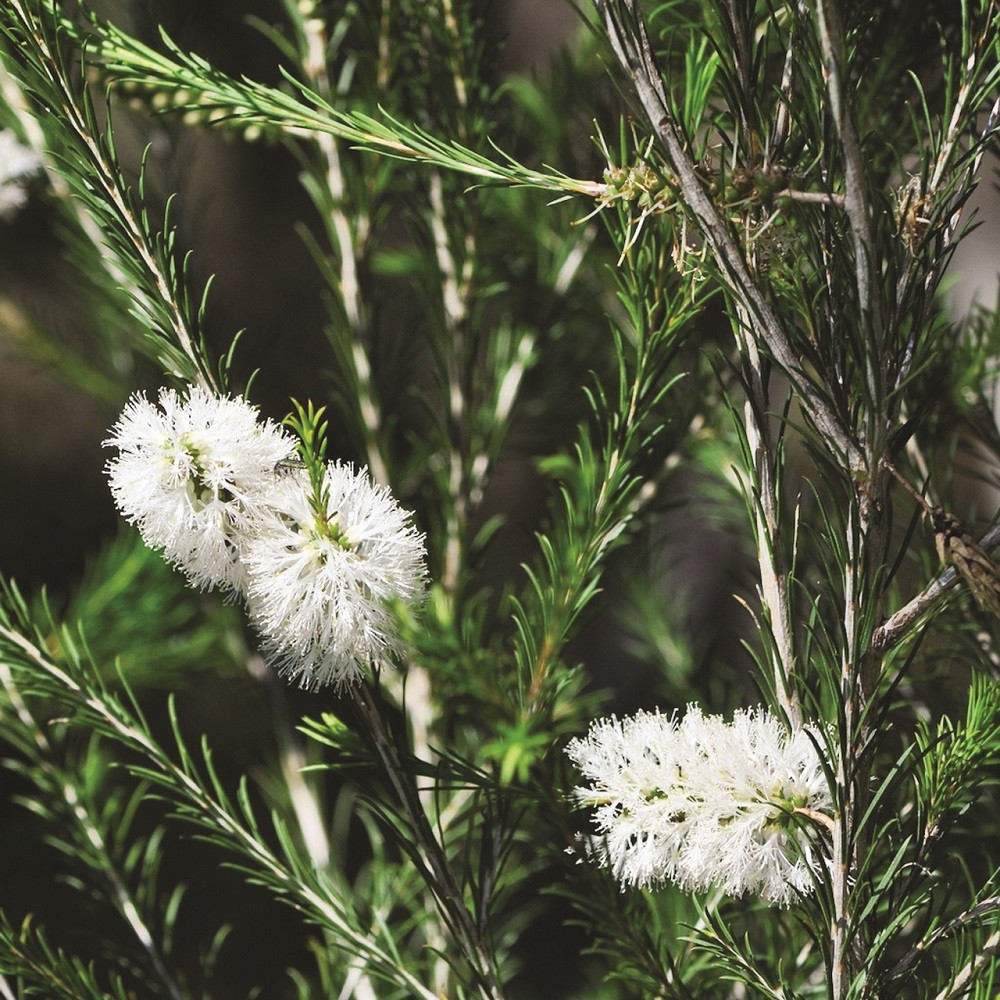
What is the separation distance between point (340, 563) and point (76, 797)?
0.89 feet

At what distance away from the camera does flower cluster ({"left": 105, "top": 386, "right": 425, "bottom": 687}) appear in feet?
0.81

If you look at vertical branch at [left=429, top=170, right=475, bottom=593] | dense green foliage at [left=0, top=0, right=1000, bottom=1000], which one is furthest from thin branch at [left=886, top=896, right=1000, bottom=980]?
vertical branch at [left=429, top=170, right=475, bottom=593]

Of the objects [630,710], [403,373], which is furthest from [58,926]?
[403,373]

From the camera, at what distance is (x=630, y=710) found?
39.1 inches

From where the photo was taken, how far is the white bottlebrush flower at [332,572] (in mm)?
247

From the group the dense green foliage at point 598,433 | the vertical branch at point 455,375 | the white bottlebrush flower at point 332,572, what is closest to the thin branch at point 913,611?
the dense green foliage at point 598,433

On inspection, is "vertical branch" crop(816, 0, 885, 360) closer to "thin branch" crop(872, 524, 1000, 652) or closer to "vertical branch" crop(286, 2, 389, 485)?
"thin branch" crop(872, 524, 1000, 652)

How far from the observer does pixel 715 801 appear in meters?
0.25

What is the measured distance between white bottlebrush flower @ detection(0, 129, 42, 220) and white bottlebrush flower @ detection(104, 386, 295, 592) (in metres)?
0.37

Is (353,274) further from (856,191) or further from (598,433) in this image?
(856,191)

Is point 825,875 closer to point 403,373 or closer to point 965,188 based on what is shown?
point 965,188

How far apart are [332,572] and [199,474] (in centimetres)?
5

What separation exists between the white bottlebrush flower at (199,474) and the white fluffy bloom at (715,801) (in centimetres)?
12

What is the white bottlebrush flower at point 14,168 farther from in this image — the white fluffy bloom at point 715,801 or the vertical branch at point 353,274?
the white fluffy bloom at point 715,801
